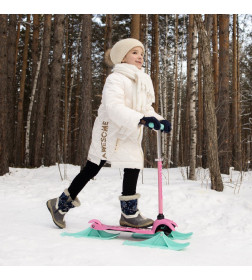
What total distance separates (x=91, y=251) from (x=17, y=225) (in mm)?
1390

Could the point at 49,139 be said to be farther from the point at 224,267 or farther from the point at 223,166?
the point at 224,267

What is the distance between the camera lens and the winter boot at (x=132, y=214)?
3.16 m

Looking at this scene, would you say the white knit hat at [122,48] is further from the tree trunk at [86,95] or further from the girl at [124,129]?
the tree trunk at [86,95]

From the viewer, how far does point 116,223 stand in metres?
3.96

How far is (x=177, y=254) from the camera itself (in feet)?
8.32

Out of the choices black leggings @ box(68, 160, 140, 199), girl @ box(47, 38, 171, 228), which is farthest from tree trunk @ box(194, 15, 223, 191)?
black leggings @ box(68, 160, 140, 199)

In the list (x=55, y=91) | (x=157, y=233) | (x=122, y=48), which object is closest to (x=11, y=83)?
(x=55, y=91)

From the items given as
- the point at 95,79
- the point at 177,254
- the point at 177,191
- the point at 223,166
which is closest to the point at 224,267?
the point at 177,254

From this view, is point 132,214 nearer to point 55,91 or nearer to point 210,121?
point 210,121

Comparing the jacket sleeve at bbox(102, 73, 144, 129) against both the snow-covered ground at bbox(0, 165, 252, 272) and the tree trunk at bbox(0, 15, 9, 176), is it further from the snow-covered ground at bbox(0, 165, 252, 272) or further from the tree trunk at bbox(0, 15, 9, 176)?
the tree trunk at bbox(0, 15, 9, 176)

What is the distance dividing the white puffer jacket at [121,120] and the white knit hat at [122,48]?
6.0 inches

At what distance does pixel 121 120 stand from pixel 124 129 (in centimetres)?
11

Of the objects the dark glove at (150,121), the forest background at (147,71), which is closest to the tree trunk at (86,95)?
the forest background at (147,71)

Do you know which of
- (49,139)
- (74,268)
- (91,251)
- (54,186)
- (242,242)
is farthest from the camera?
(49,139)
